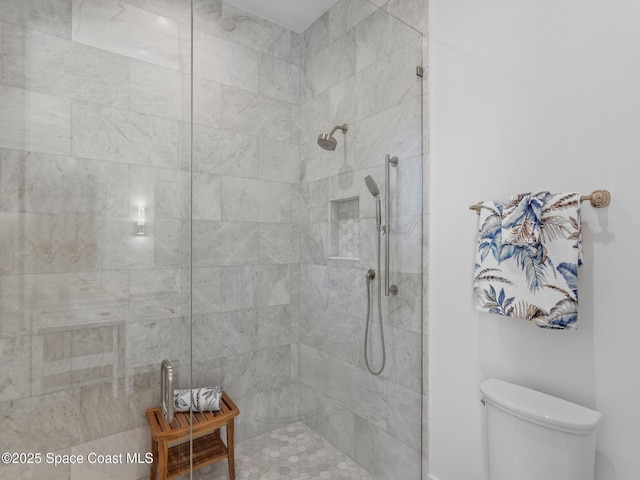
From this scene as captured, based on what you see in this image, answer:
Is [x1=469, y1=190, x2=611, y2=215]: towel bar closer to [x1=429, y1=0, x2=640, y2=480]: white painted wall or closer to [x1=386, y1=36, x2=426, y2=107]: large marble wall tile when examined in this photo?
[x1=429, y1=0, x2=640, y2=480]: white painted wall

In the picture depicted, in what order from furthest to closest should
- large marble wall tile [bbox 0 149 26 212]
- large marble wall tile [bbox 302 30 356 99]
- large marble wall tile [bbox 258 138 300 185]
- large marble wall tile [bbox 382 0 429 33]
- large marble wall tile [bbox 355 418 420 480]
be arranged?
large marble wall tile [bbox 382 0 429 33] → large marble wall tile [bbox 355 418 420 480] → large marble wall tile [bbox 302 30 356 99] → large marble wall tile [bbox 258 138 300 185] → large marble wall tile [bbox 0 149 26 212]

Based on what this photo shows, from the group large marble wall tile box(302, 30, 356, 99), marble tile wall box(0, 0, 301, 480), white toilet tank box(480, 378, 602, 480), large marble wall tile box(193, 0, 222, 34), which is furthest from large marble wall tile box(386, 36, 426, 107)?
white toilet tank box(480, 378, 602, 480)

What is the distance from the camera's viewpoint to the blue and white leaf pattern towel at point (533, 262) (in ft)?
3.91

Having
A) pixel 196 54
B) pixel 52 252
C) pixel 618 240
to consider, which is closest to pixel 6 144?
pixel 52 252

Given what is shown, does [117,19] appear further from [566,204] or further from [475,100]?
[566,204]

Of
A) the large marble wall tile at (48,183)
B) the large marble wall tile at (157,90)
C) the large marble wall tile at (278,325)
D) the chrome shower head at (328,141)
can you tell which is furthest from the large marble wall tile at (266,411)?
the large marble wall tile at (157,90)

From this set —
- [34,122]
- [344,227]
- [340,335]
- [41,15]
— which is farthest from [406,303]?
[41,15]

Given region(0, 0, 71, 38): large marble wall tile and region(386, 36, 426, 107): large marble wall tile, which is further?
region(386, 36, 426, 107): large marble wall tile

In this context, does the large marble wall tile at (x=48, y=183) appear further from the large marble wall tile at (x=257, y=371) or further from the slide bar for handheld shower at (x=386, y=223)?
the slide bar for handheld shower at (x=386, y=223)

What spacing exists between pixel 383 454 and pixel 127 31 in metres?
2.07

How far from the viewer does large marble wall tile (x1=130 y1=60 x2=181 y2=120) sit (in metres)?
1.29

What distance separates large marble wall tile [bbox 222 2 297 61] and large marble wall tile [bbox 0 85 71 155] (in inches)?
25.3

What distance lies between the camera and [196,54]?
132 cm

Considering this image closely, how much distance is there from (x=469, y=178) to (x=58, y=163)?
159 cm
